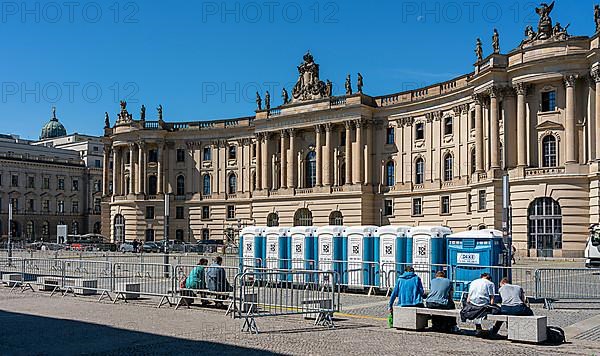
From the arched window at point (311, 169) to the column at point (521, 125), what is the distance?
2715cm

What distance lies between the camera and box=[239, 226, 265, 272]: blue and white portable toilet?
115 ft

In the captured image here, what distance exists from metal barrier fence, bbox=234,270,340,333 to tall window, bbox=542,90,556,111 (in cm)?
3568

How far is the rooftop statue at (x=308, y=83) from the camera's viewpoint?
75787 mm

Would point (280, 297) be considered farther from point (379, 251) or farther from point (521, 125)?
point (521, 125)

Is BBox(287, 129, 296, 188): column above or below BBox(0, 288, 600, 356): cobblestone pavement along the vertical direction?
above

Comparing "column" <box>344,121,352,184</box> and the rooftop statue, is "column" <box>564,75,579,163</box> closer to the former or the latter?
"column" <box>344,121,352,184</box>

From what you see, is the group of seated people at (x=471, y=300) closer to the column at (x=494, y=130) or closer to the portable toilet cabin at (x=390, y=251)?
the portable toilet cabin at (x=390, y=251)

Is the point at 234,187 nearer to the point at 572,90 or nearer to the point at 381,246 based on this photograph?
the point at 572,90

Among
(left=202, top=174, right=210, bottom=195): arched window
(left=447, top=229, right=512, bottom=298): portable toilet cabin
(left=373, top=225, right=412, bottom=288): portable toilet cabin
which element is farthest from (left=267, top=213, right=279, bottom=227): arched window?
(left=447, top=229, right=512, bottom=298): portable toilet cabin

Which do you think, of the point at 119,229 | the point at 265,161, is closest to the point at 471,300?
the point at 265,161

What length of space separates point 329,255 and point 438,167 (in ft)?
118

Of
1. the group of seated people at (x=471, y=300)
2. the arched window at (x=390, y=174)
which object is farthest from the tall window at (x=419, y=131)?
the group of seated people at (x=471, y=300)

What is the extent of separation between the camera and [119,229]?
Result: 90812mm

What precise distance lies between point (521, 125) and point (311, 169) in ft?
92.3
